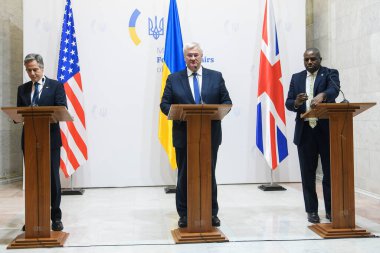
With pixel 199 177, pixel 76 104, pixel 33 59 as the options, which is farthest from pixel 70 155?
pixel 199 177

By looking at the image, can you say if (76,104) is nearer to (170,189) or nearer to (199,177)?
(170,189)

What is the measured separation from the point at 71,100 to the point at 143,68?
1.11 meters

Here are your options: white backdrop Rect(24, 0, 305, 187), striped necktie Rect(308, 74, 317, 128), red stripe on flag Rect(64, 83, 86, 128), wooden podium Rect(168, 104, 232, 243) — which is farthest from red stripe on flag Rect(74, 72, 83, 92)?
striped necktie Rect(308, 74, 317, 128)

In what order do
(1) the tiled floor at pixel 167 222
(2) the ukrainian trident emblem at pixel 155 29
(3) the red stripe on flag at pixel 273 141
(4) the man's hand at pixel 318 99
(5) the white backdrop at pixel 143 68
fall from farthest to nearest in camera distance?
(2) the ukrainian trident emblem at pixel 155 29, (5) the white backdrop at pixel 143 68, (3) the red stripe on flag at pixel 273 141, (4) the man's hand at pixel 318 99, (1) the tiled floor at pixel 167 222

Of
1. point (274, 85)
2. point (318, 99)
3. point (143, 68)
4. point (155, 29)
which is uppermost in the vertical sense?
point (155, 29)

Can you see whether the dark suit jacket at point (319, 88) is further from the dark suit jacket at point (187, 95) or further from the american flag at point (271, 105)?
the american flag at point (271, 105)

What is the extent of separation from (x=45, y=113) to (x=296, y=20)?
4648 mm

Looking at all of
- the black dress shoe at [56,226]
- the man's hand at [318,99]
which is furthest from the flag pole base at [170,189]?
the man's hand at [318,99]

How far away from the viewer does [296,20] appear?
7168 mm

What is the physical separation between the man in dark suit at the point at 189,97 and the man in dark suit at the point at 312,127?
73cm

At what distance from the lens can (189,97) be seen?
13.5 feet

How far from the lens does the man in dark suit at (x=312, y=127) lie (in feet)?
14.1

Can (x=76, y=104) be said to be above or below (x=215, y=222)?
above

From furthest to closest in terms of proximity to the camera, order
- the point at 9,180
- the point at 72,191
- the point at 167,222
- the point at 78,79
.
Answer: the point at 9,180
the point at 78,79
the point at 72,191
the point at 167,222
